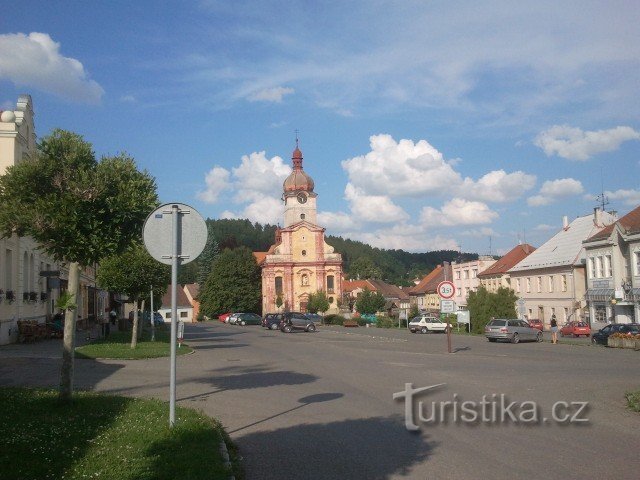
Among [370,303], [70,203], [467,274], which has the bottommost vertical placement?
[370,303]

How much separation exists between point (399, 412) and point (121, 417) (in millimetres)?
4775

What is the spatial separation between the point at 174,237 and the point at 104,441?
110 inches

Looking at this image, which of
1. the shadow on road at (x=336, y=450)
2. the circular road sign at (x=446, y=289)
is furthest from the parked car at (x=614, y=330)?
the shadow on road at (x=336, y=450)

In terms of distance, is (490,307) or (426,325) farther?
(426,325)

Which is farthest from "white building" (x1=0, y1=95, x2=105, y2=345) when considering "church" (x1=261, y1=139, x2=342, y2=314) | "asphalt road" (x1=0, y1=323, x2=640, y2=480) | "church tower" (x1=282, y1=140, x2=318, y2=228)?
"church tower" (x1=282, y1=140, x2=318, y2=228)

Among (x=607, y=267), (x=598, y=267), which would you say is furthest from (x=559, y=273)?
(x=607, y=267)

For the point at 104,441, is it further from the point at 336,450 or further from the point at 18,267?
the point at 18,267

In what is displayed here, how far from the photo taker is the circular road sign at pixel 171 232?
8883 millimetres

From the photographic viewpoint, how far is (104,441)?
7.96 meters

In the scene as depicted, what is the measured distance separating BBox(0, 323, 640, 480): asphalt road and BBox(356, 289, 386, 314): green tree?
58615mm

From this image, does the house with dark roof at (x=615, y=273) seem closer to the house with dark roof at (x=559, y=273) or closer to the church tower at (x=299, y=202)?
the house with dark roof at (x=559, y=273)

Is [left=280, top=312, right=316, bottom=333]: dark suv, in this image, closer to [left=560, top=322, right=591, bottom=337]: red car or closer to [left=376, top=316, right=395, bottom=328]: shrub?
[left=376, top=316, right=395, bottom=328]: shrub

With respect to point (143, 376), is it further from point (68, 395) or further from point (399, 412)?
point (399, 412)

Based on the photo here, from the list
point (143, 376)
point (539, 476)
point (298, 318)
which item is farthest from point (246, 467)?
point (298, 318)
